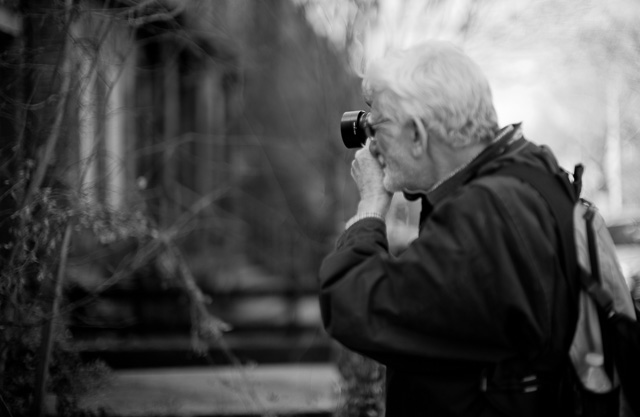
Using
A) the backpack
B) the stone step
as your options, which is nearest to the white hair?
the backpack

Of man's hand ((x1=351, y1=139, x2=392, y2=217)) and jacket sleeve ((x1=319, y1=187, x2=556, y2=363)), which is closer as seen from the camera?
jacket sleeve ((x1=319, y1=187, x2=556, y2=363))

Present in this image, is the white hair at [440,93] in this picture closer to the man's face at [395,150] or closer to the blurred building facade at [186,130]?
the man's face at [395,150]

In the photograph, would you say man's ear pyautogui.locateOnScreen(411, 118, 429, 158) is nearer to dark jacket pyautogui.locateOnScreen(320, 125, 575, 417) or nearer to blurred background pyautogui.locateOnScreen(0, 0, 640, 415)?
dark jacket pyautogui.locateOnScreen(320, 125, 575, 417)

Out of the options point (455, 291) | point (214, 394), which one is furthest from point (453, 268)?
point (214, 394)

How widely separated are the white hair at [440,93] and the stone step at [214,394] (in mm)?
2476

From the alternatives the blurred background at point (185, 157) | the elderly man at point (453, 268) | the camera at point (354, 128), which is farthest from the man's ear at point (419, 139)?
the blurred background at point (185, 157)

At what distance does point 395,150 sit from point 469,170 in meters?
0.18

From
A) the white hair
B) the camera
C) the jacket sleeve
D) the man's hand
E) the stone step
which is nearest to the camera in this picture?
the jacket sleeve

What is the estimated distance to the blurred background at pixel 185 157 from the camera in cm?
316

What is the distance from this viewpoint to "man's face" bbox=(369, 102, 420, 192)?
173 centimetres

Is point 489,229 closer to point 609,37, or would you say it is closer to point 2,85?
point 2,85

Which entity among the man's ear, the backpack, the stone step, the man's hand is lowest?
the stone step

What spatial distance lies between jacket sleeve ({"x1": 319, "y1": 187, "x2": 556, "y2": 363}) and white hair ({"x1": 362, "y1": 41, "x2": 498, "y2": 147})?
19cm

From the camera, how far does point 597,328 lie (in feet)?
5.12
